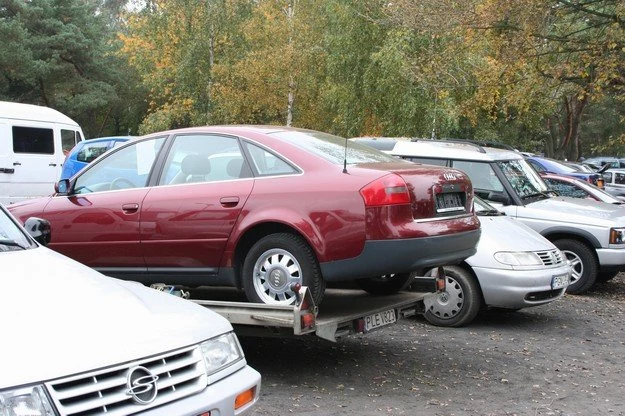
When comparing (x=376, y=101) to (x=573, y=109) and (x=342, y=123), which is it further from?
A: (x=573, y=109)

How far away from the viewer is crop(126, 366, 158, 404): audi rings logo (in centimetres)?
312

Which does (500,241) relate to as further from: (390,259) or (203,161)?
(203,161)

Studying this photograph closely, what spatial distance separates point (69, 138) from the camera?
19.1 m

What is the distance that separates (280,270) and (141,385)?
2770 millimetres

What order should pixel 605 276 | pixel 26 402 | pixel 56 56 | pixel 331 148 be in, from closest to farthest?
1. pixel 26 402
2. pixel 331 148
3. pixel 605 276
4. pixel 56 56

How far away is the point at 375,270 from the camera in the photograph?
5.57m

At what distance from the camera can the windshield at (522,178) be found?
1056cm

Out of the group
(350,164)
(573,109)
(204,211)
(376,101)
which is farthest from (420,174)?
(573,109)

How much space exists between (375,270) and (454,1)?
35.7 ft

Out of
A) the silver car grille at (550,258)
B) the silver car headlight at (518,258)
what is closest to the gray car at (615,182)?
the silver car grille at (550,258)

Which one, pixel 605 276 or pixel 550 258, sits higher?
pixel 550 258

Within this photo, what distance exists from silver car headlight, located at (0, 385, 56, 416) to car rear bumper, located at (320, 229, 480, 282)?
3002mm

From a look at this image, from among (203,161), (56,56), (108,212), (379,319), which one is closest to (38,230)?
(108,212)

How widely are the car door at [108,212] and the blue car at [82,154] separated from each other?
1103 centimetres
